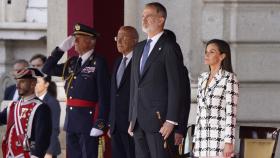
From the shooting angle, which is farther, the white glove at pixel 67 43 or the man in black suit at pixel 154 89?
the white glove at pixel 67 43

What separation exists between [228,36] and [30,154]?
336 cm

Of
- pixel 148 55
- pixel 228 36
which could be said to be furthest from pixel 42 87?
Result: pixel 148 55

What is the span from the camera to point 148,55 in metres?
12.3

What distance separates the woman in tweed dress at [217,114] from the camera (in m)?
11.8

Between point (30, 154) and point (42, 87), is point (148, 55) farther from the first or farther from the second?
point (42, 87)

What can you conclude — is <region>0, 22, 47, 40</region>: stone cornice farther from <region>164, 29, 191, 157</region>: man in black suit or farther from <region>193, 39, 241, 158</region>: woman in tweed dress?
<region>193, 39, 241, 158</region>: woman in tweed dress

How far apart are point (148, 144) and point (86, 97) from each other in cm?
150

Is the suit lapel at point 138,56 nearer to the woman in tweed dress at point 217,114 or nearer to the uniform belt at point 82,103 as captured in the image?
the woman in tweed dress at point 217,114

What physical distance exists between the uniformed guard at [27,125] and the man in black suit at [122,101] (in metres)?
1.29

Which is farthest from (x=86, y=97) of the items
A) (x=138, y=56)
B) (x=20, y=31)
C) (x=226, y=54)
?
(x=20, y=31)

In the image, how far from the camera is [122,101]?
13.4 m

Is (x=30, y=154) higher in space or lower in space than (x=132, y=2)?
lower

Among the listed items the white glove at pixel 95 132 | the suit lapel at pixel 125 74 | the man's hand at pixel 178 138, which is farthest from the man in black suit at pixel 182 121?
the white glove at pixel 95 132

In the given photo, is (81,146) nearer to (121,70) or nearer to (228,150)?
(121,70)
